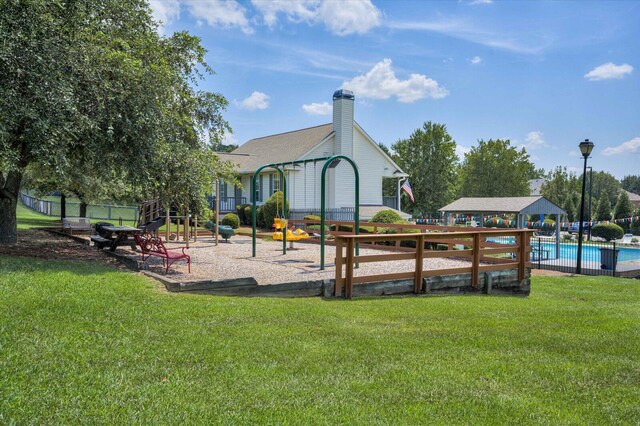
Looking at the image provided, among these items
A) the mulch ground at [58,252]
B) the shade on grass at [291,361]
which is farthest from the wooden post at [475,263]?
the mulch ground at [58,252]

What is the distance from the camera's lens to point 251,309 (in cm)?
692

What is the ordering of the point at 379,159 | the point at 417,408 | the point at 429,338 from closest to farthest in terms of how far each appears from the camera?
1. the point at 417,408
2. the point at 429,338
3. the point at 379,159

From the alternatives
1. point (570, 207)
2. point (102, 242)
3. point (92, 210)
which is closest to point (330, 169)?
point (102, 242)

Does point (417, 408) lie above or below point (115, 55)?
below

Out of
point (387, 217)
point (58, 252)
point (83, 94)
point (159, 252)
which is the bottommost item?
point (58, 252)

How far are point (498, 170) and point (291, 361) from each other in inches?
1979

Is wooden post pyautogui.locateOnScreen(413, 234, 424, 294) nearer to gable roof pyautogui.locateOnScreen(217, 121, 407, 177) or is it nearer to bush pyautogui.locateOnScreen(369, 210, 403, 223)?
bush pyautogui.locateOnScreen(369, 210, 403, 223)

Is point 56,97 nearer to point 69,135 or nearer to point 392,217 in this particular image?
point 69,135

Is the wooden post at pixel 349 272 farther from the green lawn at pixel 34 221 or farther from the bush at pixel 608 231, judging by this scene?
the bush at pixel 608 231

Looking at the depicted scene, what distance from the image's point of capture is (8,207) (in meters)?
12.9

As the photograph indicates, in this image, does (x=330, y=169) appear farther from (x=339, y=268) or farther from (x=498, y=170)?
(x=498, y=170)

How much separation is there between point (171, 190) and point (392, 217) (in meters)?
11.7

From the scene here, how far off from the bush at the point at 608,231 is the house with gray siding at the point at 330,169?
18083 mm

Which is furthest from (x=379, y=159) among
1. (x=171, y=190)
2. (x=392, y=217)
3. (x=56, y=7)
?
(x=56, y=7)
